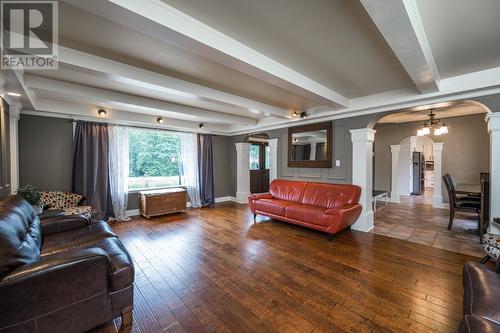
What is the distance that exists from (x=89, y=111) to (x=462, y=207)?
720 centimetres

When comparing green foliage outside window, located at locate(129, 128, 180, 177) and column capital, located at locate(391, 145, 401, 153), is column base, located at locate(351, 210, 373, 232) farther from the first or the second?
green foliage outside window, located at locate(129, 128, 180, 177)

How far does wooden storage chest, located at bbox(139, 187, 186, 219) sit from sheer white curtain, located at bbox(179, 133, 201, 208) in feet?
1.95

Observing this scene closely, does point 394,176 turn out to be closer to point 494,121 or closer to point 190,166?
point 494,121

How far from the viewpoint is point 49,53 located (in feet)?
6.49

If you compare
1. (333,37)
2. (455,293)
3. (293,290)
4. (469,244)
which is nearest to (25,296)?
(293,290)

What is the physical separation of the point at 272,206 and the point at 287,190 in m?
0.72

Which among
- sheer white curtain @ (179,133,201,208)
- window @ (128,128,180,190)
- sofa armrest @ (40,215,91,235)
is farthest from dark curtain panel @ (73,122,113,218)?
sheer white curtain @ (179,133,201,208)

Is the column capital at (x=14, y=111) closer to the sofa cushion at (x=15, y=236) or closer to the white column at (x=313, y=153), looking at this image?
the sofa cushion at (x=15, y=236)

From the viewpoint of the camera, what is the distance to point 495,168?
2812 mm

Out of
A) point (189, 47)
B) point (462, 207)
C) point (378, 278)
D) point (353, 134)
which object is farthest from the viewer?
point (353, 134)

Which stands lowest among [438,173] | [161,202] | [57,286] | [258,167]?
[161,202]

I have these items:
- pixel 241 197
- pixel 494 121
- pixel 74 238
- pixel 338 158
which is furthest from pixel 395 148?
pixel 74 238

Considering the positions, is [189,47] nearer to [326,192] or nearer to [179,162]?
[326,192]

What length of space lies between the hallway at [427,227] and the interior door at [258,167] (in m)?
4.00
